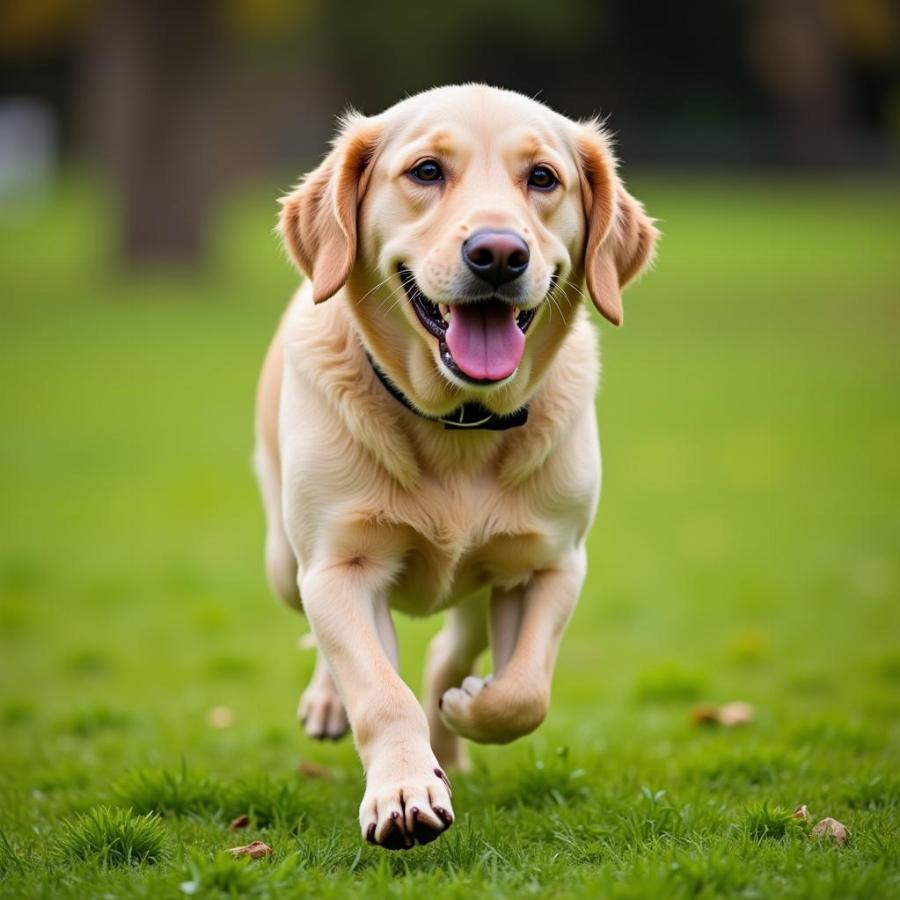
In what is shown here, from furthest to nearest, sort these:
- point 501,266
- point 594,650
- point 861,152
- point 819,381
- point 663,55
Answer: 1. point 663,55
2. point 861,152
3. point 819,381
4. point 594,650
5. point 501,266

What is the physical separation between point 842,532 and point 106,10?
19.3 metres

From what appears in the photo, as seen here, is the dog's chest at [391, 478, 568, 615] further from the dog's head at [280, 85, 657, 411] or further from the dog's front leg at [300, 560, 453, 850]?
the dog's head at [280, 85, 657, 411]

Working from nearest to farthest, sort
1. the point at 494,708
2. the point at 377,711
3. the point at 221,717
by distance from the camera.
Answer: the point at 377,711, the point at 494,708, the point at 221,717

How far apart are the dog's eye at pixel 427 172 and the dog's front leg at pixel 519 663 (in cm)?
124

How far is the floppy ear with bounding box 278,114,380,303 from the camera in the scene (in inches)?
179

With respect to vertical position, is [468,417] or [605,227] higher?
[605,227]

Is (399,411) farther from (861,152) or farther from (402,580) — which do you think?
(861,152)

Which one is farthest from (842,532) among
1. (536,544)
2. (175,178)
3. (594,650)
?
(175,178)

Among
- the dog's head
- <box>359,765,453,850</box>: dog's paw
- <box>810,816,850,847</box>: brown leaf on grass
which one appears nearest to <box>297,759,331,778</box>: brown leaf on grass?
<box>359,765,453,850</box>: dog's paw

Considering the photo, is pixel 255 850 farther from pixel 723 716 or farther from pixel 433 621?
pixel 433 621

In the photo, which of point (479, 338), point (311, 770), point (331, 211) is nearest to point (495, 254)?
point (479, 338)

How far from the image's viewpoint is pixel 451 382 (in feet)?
14.4

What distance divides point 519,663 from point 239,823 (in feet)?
3.12

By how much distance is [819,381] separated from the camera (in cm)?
1650
